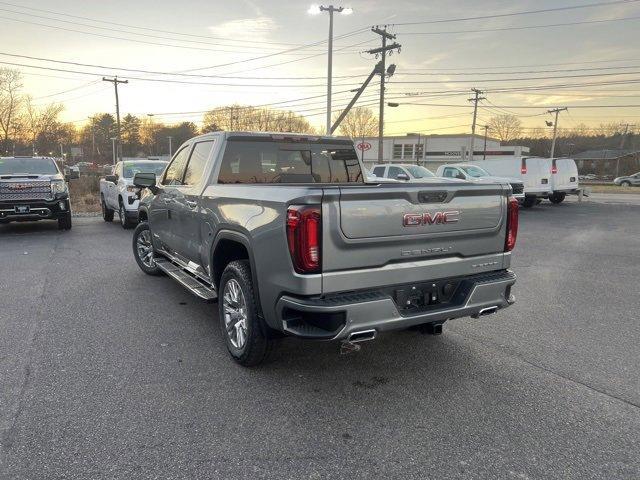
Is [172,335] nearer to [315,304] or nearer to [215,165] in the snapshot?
[215,165]

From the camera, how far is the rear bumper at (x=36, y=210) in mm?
10789

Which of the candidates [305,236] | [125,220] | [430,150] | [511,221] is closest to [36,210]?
[125,220]

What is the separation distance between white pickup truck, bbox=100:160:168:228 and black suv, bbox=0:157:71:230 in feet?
4.12

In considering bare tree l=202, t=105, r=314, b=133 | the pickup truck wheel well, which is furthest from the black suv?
bare tree l=202, t=105, r=314, b=133

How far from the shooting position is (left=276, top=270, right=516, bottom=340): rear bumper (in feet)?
9.99

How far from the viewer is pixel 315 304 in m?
3.04

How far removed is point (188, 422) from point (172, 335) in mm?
1706

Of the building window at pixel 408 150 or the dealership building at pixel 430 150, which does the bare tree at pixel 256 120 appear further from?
the building window at pixel 408 150

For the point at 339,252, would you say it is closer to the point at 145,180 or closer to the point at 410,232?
the point at 410,232

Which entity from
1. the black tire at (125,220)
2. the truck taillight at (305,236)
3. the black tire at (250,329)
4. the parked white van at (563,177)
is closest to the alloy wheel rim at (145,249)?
the black tire at (250,329)

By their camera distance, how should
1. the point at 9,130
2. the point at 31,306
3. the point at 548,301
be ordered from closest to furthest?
the point at 31,306 < the point at 548,301 < the point at 9,130

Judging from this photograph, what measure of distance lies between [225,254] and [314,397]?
1.54 meters

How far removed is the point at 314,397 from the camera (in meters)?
3.41

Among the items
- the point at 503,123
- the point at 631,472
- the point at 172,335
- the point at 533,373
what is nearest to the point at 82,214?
the point at 172,335
